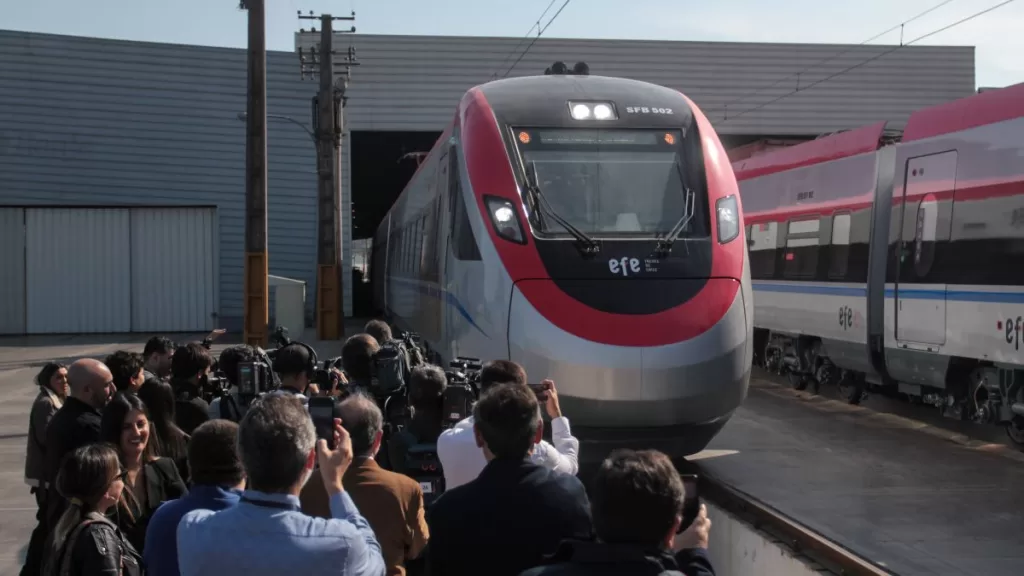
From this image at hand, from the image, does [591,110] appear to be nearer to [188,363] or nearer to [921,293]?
[921,293]

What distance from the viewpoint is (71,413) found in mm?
5473

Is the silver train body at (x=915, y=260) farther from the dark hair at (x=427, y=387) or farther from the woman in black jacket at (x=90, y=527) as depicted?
the woman in black jacket at (x=90, y=527)

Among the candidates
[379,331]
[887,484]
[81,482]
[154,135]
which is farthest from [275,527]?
[154,135]

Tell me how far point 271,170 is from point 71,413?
28.5m

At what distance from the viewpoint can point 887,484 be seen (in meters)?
9.81

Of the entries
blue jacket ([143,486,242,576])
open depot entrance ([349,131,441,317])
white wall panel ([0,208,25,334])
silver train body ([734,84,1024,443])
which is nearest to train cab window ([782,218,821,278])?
silver train body ([734,84,1024,443])

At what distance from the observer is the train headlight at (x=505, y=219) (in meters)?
9.33

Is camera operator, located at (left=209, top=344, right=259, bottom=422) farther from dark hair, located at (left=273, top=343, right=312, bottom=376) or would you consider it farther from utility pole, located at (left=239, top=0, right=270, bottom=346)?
utility pole, located at (left=239, top=0, right=270, bottom=346)

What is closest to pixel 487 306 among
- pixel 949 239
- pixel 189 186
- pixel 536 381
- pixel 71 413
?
pixel 536 381

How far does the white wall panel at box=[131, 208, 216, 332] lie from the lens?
3180cm

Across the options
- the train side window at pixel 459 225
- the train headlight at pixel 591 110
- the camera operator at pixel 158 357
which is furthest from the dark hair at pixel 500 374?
the train headlight at pixel 591 110

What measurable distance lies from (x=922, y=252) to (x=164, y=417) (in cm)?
908

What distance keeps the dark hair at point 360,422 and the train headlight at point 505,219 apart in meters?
5.34

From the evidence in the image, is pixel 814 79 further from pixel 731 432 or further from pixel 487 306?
pixel 487 306
